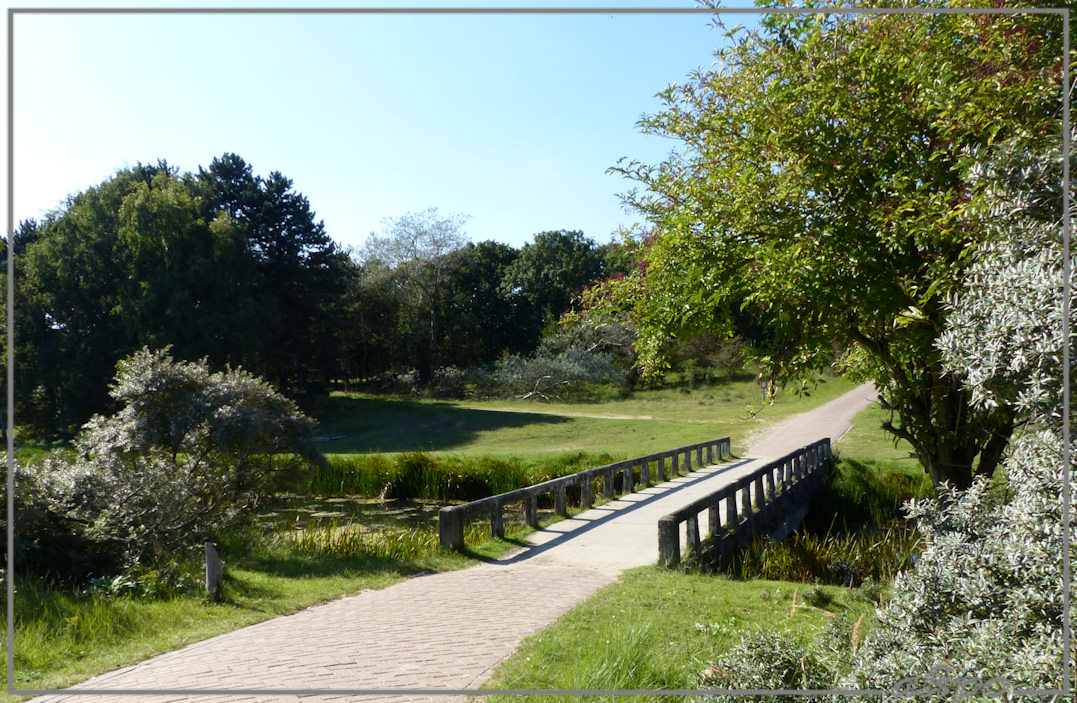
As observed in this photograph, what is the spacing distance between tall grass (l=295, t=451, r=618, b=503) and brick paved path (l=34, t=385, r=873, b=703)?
7199mm

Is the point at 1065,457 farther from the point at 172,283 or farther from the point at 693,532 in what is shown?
the point at 172,283

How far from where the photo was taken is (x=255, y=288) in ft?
37.2

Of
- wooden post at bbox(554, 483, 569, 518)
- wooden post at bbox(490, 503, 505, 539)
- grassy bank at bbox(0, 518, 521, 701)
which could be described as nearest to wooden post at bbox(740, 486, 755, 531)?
wooden post at bbox(554, 483, 569, 518)

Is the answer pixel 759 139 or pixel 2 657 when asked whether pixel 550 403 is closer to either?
pixel 759 139

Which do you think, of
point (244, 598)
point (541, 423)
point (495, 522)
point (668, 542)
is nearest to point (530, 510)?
point (495, 522)

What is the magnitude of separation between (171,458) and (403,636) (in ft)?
21.0

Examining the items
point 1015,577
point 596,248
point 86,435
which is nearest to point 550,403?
point 596,248

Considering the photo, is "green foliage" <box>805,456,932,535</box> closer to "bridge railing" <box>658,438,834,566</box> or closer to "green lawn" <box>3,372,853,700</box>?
"bridge railing" <box>658,438,834,566</box>

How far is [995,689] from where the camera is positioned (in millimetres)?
2709

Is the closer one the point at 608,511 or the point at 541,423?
the point at 608,511

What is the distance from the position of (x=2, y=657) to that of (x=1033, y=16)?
26.4 ft

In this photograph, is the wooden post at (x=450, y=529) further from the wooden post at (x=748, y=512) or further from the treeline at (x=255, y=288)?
the wooden post at (x=748, y=512)

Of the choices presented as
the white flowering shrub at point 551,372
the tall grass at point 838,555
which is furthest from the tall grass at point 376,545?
the tall grass at point 838,555

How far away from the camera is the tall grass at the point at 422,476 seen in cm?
1719
